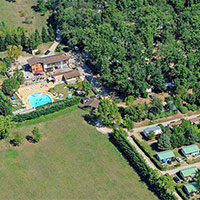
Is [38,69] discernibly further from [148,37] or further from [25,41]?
[148,37]

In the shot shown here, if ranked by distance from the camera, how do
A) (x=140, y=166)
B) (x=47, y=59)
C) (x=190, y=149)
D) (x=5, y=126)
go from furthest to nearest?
(x=47, y=59) < (x=5, y=126) < (x=190, y=149) < (x=140, y=166)

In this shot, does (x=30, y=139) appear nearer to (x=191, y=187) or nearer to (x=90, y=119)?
(x=90, y=119)

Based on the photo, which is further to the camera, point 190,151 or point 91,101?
point 91,101

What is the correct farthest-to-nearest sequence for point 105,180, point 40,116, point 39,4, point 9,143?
point 39,4 < point 40,116 < point 9,143 < point 105,180

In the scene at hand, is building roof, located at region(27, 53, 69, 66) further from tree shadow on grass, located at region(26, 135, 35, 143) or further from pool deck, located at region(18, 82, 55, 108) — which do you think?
tree shadow on grass, located at region(26, 135, 35, 143)

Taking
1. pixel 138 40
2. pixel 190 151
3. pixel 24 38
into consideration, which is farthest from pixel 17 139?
→ pixel 138 40

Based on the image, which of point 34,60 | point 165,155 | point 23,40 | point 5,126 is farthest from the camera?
point 23,40

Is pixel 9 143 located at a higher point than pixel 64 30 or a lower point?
lower

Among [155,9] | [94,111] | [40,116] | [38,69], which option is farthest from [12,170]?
[155,9]
